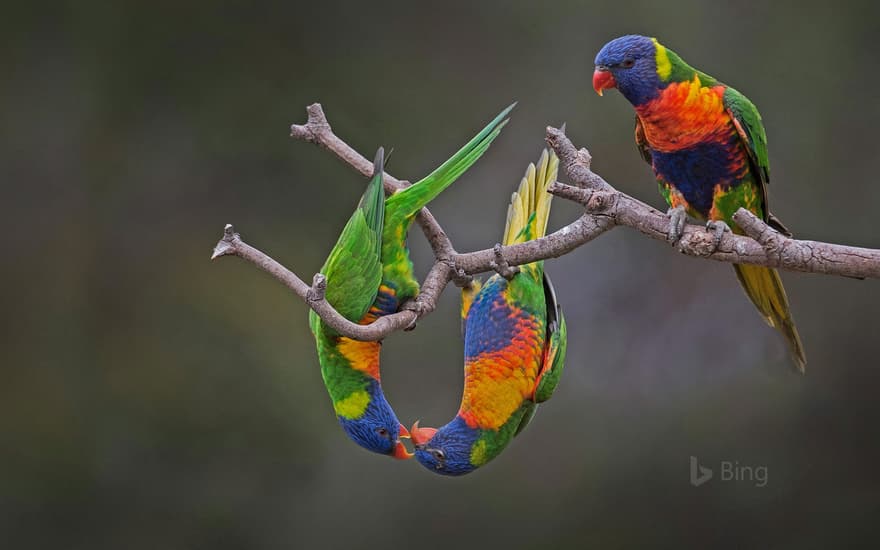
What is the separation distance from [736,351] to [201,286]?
7.55 ft

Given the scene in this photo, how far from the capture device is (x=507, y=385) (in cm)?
200

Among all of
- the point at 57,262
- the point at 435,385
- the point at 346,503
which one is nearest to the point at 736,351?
the point at 435,385

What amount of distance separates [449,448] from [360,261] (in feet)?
1.53

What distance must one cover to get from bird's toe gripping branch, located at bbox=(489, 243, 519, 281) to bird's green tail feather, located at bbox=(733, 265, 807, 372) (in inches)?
20.8

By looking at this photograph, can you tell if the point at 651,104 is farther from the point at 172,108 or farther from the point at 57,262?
the point at 57,262

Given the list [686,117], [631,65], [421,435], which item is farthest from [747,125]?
[421,435]

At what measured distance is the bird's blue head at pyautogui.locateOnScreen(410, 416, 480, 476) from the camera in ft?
6.42

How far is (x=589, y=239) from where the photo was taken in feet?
5.72

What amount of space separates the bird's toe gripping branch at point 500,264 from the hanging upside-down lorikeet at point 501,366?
119 mm

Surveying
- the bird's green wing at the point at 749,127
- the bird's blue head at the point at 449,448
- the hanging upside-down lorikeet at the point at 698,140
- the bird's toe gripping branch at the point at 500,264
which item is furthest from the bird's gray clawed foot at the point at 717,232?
the bird's blue head at the point at 449,448

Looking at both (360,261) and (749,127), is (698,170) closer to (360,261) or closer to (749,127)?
(749,127)

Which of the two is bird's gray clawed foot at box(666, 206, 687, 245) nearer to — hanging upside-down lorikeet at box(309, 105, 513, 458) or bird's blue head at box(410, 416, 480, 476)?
hanging upside-down lorikeet at box(309, 105, 513, 458)

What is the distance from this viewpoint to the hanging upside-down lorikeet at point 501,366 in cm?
197

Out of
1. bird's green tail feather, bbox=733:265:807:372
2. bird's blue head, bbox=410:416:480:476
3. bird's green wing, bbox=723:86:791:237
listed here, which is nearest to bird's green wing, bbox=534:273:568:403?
bird's blue head, bbox=410:416:480:476
